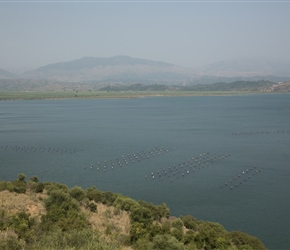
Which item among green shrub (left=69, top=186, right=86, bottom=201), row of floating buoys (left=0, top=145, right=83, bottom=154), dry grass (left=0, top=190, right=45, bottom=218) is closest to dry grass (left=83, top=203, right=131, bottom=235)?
green shrub (left=69, top=186, right=86, bottom=201)

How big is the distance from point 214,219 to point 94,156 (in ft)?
105

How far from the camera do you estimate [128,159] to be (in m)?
59.6

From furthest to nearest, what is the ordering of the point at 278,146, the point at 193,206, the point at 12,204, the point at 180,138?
1. the point at 180,138
2. the point at 278,146
3. the point at 193,206
4. the point at 12,204

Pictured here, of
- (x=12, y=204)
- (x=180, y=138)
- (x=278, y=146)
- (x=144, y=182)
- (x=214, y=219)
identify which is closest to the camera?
(x=12, y=204)

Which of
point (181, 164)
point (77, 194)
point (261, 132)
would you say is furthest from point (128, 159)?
point (261, 132)

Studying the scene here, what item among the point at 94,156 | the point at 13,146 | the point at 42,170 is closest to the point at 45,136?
the point at 13,146

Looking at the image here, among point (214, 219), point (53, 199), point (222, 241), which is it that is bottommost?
point (214, 219)

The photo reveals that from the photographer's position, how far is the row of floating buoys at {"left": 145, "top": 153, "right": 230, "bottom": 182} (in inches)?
1956

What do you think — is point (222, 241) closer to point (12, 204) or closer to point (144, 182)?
point (12, 204)

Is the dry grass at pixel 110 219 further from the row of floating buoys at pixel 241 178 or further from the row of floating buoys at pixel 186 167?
the row of floating buoys at pixel 241 178

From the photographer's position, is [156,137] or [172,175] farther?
[156,137]

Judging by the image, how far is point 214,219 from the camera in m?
34.4

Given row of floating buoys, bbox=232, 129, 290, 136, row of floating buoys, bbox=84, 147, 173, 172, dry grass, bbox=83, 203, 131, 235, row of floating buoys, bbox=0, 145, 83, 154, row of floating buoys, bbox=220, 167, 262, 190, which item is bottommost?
row of floating buoys, bbox=220, 167, 262, 190

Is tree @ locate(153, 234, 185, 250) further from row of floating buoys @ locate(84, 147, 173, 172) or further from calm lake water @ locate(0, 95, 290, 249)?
row of floating buoys @ locate(84, 147, 173, 172)
